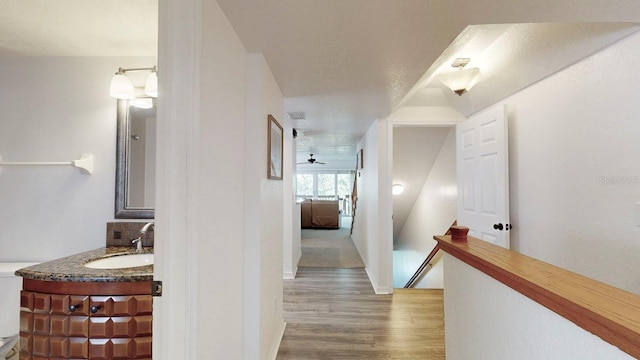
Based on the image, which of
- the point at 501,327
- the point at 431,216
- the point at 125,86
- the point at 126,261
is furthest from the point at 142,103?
the point at 431,216

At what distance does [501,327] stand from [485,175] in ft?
6.33

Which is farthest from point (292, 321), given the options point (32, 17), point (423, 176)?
point (423, 176)

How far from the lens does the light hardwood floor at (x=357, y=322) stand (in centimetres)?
206

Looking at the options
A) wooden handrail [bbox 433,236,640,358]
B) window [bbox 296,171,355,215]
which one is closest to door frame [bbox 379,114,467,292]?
wooden handrail [bbox 433,236,640,358]

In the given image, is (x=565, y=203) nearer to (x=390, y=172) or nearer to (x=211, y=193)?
(x=390, y=172)

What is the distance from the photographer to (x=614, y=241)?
1625 mm

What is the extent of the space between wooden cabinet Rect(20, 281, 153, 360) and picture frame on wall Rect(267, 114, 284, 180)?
39.5 inches

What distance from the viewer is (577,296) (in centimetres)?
74

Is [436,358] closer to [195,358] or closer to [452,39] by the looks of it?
[195,358]

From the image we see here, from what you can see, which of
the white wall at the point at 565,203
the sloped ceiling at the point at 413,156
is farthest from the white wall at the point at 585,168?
the sloped ceiling at the point at 413,156

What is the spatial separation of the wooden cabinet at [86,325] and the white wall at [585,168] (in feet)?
8.37

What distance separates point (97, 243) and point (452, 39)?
8.31ft

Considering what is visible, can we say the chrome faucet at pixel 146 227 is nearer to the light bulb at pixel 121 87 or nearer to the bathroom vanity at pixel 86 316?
the bathroom vanity at pixel 86 316

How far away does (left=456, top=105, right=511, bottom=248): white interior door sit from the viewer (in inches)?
94.7
